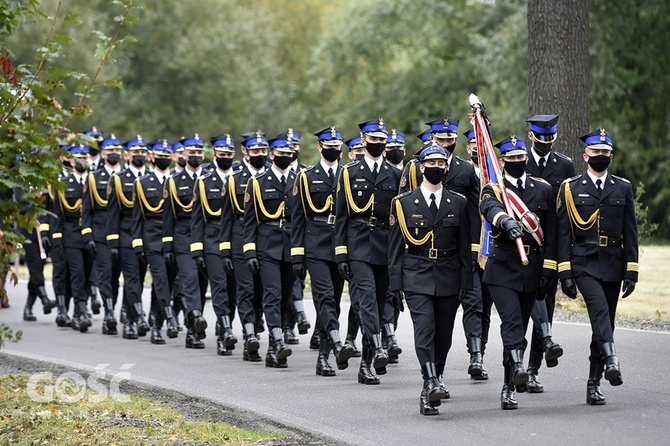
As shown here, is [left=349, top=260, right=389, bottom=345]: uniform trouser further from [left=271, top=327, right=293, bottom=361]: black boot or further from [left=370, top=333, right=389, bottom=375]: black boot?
[left=271, top=327, right=293, bottom=361]: black boot

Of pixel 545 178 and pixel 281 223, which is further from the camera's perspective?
pixel 281 223

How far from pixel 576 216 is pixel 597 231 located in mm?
207

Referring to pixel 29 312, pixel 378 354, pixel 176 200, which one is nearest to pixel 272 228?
pixel 378 354

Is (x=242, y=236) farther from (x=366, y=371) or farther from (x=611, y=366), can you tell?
(x=611, y=366)

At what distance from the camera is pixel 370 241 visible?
39.8 feet

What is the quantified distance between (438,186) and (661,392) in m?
2.59

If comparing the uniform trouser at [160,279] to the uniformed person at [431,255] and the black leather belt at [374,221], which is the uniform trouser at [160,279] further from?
the uniformed person at [431,255]

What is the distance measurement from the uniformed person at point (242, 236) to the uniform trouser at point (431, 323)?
3.69 metres

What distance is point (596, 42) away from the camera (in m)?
34.1

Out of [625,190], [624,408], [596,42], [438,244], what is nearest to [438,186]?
[438,244]

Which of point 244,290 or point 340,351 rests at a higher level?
point 244,290

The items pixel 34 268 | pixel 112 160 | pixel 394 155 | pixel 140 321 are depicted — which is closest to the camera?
pixel 394 155

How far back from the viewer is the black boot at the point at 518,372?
399 inches

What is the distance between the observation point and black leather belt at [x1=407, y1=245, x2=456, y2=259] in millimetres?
10320
